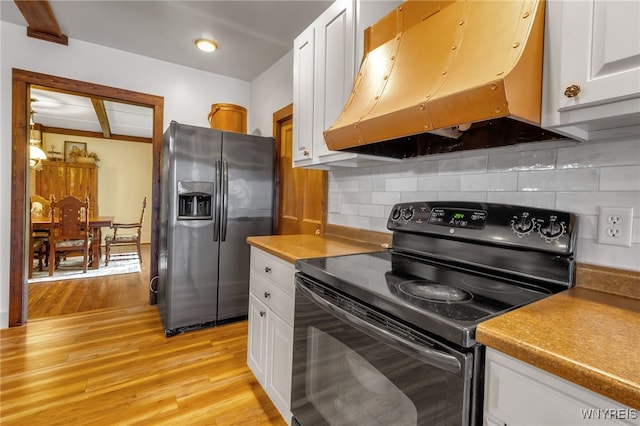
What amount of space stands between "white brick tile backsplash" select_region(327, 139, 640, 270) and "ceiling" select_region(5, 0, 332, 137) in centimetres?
148

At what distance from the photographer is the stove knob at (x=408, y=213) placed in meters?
1.42

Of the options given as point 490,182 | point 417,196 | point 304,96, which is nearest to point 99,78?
point 304,96

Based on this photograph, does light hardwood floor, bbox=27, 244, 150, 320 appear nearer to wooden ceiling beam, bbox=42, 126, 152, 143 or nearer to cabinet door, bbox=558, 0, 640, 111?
cabinet door, bbox=558, 0, 640, 111

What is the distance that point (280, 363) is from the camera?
4.80ft

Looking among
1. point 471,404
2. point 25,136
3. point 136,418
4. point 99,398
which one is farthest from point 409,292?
point 25,136

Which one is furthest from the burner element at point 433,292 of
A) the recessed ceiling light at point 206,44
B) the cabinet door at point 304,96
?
the recessed ceiling light at point 206,44

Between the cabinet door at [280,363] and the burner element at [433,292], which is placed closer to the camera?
the burner element at [433,292]

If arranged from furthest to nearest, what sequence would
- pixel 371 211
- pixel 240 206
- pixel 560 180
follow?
1. pixel 240 206
2. pixel 371 211
3. pixel 560 180

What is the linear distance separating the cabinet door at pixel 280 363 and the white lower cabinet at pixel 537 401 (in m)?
0.92

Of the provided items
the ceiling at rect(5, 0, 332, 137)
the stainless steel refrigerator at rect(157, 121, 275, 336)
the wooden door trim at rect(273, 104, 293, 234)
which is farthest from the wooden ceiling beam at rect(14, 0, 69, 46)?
the wooden door trim at rect(273, 104, 293, 234)

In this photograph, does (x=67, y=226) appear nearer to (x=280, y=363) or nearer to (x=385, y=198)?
(x=280, y=363)

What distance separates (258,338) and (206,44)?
2.47m

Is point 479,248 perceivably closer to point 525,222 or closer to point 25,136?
point 525,222

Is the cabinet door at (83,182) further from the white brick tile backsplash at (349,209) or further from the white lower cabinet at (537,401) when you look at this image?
the white lower cabinet at (537,401)
